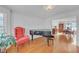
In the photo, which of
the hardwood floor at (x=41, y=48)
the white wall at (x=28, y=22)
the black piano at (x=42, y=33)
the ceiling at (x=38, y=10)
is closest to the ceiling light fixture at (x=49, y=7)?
the ceiling at (x=38, y=10)

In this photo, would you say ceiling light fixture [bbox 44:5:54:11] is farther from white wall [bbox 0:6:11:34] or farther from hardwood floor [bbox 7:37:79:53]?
white wall [bbox 0:6:11:34]

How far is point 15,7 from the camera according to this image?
2031 millimetres

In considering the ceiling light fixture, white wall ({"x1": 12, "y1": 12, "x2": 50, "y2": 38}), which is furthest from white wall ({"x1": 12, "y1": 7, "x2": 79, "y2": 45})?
the ceiling light fixture

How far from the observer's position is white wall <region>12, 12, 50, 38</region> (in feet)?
6.69

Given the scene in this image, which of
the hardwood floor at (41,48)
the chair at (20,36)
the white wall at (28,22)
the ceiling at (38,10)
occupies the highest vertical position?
the ceiling at (38,10)

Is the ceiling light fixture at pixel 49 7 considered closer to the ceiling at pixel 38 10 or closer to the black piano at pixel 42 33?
the ceiling at pixel 38 10

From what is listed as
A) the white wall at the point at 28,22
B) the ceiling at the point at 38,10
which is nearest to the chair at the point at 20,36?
the white wall at the point at 28,22

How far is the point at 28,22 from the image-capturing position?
2057 mm

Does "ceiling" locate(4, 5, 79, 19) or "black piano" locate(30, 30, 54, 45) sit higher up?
"ceiling" locate(4, 5, 79, 19)

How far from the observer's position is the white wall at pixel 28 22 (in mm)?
2039

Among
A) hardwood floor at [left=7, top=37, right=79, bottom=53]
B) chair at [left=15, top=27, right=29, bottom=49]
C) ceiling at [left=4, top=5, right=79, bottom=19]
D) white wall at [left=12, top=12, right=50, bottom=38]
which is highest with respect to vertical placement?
ceiling at [left=4, top=5, right=79, bottom=19]

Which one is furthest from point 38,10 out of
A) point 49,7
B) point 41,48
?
point 41,48

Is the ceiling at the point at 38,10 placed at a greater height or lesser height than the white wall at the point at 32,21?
greater
